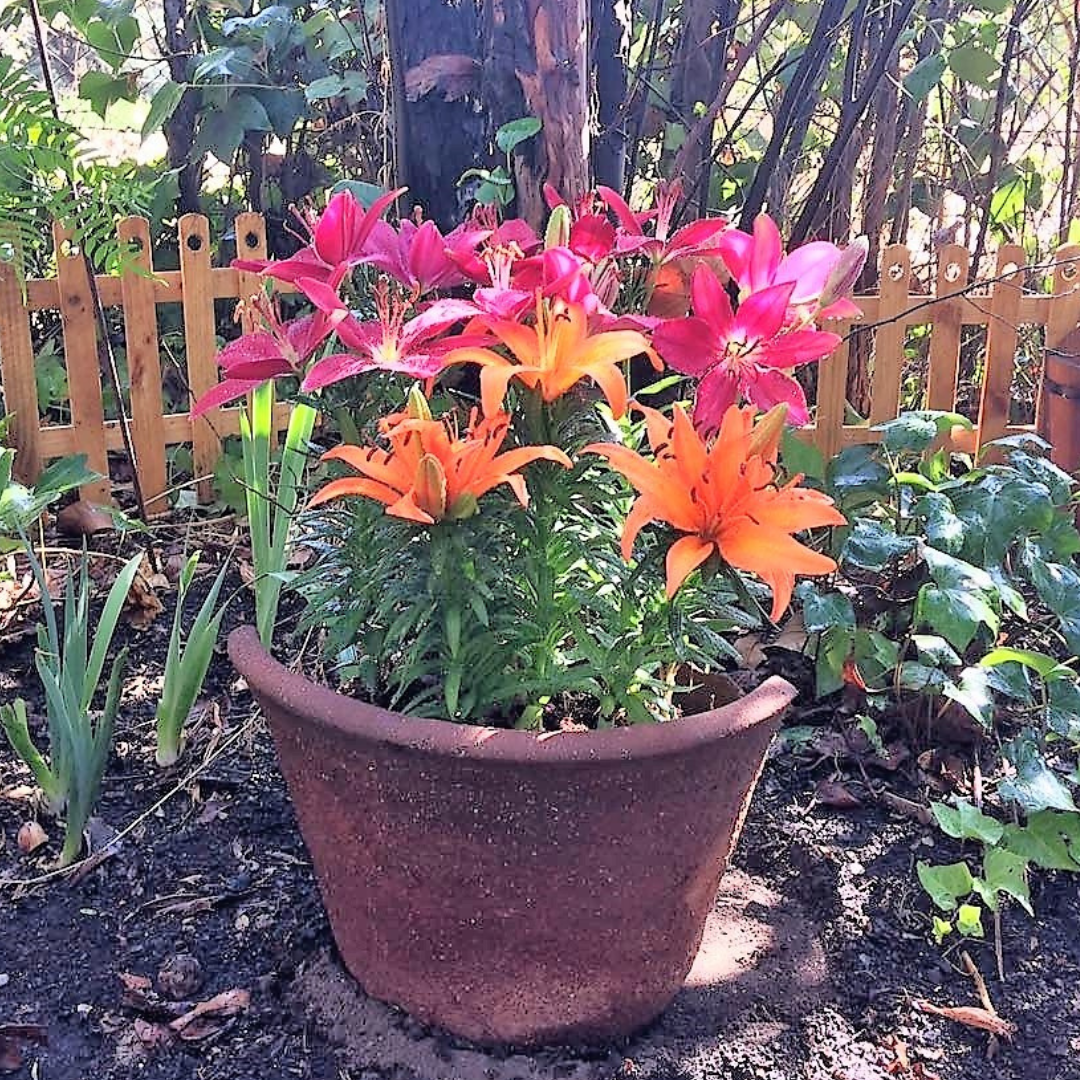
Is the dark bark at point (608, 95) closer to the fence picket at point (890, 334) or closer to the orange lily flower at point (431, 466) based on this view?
the fence picket at point (890, 334)

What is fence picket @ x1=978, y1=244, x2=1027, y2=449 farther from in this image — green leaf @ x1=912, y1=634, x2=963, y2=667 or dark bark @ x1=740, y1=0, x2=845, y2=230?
green leaf @ x1=912, y1=634, x2=963, y2=667

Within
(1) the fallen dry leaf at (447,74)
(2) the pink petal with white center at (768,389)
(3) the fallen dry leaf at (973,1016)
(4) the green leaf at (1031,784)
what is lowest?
(3) the fallen dry leaf at (973,1016)

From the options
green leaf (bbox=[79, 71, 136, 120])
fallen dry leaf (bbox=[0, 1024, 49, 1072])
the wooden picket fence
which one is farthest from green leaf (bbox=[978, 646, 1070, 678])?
green leaf (bbox=[79, 71, 136, 120])

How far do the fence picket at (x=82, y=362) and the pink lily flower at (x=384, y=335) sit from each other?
196 centimetres

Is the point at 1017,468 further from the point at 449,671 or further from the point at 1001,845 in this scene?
the point at 449,671

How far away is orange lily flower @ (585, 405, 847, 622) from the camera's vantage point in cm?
116

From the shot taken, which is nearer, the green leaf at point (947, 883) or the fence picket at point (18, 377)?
the green leaf at point (947, 883)

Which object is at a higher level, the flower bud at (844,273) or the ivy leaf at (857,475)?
the flower bud at (844,273)

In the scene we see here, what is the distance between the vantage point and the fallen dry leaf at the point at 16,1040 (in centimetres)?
150

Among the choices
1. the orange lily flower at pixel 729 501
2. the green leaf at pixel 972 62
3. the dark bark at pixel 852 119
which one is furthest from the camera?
the green leaf at pixel 972 62

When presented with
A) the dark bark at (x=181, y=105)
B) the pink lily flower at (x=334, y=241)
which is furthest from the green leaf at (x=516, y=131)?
the dark bark at (x=181, y=105)

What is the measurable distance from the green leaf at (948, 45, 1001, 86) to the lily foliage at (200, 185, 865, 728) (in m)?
2.32

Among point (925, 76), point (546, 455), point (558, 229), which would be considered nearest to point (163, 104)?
point (925, 76)

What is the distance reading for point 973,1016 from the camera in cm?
162
